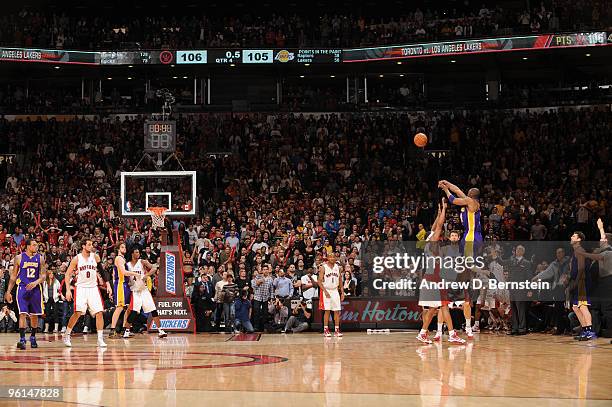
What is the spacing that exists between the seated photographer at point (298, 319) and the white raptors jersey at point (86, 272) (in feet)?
20.1

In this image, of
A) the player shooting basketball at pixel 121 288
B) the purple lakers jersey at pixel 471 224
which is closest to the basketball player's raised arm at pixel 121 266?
the player shooting basketball at pixel 121 288

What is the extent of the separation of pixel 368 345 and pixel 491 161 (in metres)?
17.0

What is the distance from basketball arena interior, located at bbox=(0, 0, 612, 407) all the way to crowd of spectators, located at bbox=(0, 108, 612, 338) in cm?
11

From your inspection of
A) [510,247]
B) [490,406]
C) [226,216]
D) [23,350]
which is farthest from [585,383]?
[226,216]

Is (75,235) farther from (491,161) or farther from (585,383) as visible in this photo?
(585,383)

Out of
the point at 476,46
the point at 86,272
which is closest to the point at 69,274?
the point at 86,272

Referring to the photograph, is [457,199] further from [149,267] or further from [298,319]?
[149,267]

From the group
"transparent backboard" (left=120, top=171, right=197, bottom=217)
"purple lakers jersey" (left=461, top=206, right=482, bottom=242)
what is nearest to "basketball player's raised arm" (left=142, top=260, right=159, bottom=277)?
"transparent backboard" (left=120, top=171, right=197, bottom=217)

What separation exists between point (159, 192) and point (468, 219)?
33.7 ft

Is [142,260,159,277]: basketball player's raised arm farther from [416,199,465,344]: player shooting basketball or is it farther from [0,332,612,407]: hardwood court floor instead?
[416,199,465,344]: player shooting basketball

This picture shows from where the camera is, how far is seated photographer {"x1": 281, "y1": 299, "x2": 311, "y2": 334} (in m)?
22.1

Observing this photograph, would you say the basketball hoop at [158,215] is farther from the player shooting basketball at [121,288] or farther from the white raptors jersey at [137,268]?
the white raptors jersey at [137,268]

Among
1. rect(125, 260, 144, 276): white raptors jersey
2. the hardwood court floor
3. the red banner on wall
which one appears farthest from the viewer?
the red banner on wall

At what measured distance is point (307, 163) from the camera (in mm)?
34000
